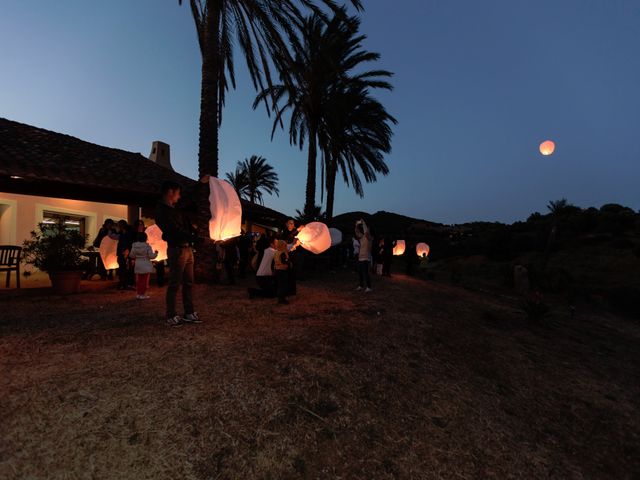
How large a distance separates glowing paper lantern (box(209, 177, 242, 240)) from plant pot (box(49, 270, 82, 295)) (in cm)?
436

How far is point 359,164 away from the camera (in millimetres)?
18344

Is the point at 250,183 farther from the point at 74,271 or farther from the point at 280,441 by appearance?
the point at 280,441

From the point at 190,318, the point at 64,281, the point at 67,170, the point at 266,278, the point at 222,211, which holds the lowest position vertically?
the point at 190,318

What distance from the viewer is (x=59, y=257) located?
263 inches

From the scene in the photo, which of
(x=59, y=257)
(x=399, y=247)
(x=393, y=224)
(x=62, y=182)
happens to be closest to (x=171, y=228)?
(x=59, y=257)

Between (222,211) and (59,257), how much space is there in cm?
463

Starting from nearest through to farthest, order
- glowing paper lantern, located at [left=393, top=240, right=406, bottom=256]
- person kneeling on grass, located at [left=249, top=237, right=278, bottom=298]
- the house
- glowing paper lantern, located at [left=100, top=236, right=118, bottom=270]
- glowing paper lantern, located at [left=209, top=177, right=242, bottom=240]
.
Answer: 1. glowing paper lantern, located at [left=209, top=177, right=242, bottom=240]
2. person kneeling on grass, located at [left=249, top=237, right=278, bottom=298]
3. glowing paper lantern, located at [left=100, top=236, right=118, bottom=270]
4. the house
5. glowing paper lantern, located at [left=393, top=240, right=406, bottom=256]

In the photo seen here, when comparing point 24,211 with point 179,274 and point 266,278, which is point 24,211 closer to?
point 266,278

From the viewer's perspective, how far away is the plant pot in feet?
22.0

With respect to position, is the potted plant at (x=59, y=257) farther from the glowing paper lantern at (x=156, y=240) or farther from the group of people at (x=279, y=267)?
the group of people at (x=279, y=267)

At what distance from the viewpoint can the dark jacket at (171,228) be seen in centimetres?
405

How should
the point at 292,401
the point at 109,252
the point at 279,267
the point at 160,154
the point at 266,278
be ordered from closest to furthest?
the point at 292,401, the point at 279,267, the point at 266,278, the point at 109,252, the point at 160,154

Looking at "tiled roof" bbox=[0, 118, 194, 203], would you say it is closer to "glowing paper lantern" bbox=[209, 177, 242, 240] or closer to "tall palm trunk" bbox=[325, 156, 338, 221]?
"glowing paper lantern" bbox=[209, 177, 242, 240]

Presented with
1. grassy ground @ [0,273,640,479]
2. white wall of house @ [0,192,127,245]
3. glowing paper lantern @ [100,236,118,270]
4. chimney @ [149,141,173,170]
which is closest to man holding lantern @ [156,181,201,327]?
grassy ground @ [0,273,640,479]
